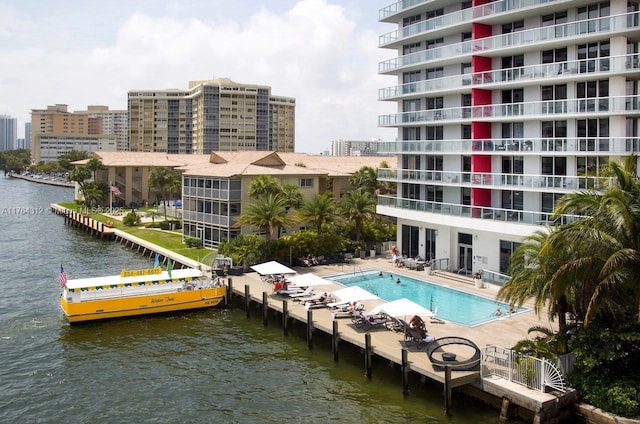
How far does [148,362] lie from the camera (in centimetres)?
3272

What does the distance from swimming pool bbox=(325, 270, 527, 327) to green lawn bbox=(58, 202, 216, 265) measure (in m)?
16.0

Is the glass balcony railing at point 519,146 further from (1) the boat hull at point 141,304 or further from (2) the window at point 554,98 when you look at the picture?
(1) the boat hull at point 141,304

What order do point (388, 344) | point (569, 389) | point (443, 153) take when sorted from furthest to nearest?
point (443, 153) < point (388, 344) < point (569, 389)

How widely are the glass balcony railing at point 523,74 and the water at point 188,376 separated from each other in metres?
24.0

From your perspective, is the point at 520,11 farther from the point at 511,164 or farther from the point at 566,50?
the point at 511,164

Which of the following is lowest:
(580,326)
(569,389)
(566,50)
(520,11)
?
(569,389)

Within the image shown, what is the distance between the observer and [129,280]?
4112cm

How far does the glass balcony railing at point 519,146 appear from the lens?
38.4 meters

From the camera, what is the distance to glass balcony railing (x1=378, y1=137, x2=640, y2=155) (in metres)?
38.4

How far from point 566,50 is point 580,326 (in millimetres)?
24060

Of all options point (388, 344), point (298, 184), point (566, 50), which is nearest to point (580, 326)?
point (388, 344)

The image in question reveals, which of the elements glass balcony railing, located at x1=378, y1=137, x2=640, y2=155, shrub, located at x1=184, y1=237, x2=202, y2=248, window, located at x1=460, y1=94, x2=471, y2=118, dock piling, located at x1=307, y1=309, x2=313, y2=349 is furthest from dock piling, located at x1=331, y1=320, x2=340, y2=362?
shrub, located at x1=184, y1=237, x2=202, y2=248

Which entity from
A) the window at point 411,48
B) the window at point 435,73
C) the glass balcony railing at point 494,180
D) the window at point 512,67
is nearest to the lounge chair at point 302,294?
the glass balcony railing at point 494,180

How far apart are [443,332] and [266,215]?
21.1 m
